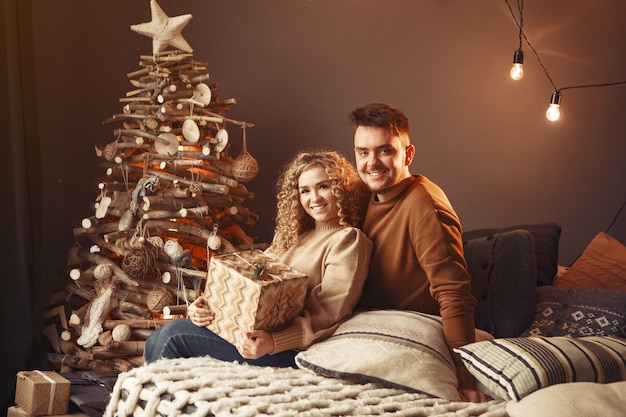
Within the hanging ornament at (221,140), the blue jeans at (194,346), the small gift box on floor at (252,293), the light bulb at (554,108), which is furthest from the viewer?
the hanging ornament at (221,140)

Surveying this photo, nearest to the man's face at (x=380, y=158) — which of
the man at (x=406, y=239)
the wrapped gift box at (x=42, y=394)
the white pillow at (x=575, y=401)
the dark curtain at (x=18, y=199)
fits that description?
the man at (x=406, y=239)

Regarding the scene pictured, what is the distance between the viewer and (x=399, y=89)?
357 centimetres

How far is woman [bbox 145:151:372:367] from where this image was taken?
211cm

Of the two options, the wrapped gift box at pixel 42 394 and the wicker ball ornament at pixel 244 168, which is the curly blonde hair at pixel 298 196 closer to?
the wicker ball ornament at pixel 244 168

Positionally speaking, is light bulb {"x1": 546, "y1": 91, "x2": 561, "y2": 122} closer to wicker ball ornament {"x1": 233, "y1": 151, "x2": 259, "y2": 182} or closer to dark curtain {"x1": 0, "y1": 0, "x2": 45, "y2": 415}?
wicker ball ornament {"x1": 233, "y1": 151, "x2": 259, "y2": 182}

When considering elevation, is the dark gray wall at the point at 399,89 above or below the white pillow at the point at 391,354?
above

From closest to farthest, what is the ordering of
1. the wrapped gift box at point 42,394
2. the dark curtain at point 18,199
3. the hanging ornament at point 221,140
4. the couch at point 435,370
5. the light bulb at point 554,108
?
the couch at point 435,370 < the wrapped gift box at point 42,394 < the light bulb at point 554,108 < the hanging ornament at point 221,140 < the dark curtain at point 18,199

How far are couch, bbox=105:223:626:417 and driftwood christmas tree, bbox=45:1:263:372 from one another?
3.21 ft

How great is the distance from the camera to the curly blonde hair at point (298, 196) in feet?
7.60

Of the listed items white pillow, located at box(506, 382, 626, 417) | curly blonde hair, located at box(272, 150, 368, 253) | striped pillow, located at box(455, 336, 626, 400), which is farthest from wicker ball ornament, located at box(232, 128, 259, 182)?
white pillow, located at box(506, 382, 626, 417)

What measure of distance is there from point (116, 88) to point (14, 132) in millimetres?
673

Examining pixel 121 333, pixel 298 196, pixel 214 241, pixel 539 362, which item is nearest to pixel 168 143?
pixel 214 241

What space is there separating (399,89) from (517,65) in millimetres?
671

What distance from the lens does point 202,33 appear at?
12.8 feet
